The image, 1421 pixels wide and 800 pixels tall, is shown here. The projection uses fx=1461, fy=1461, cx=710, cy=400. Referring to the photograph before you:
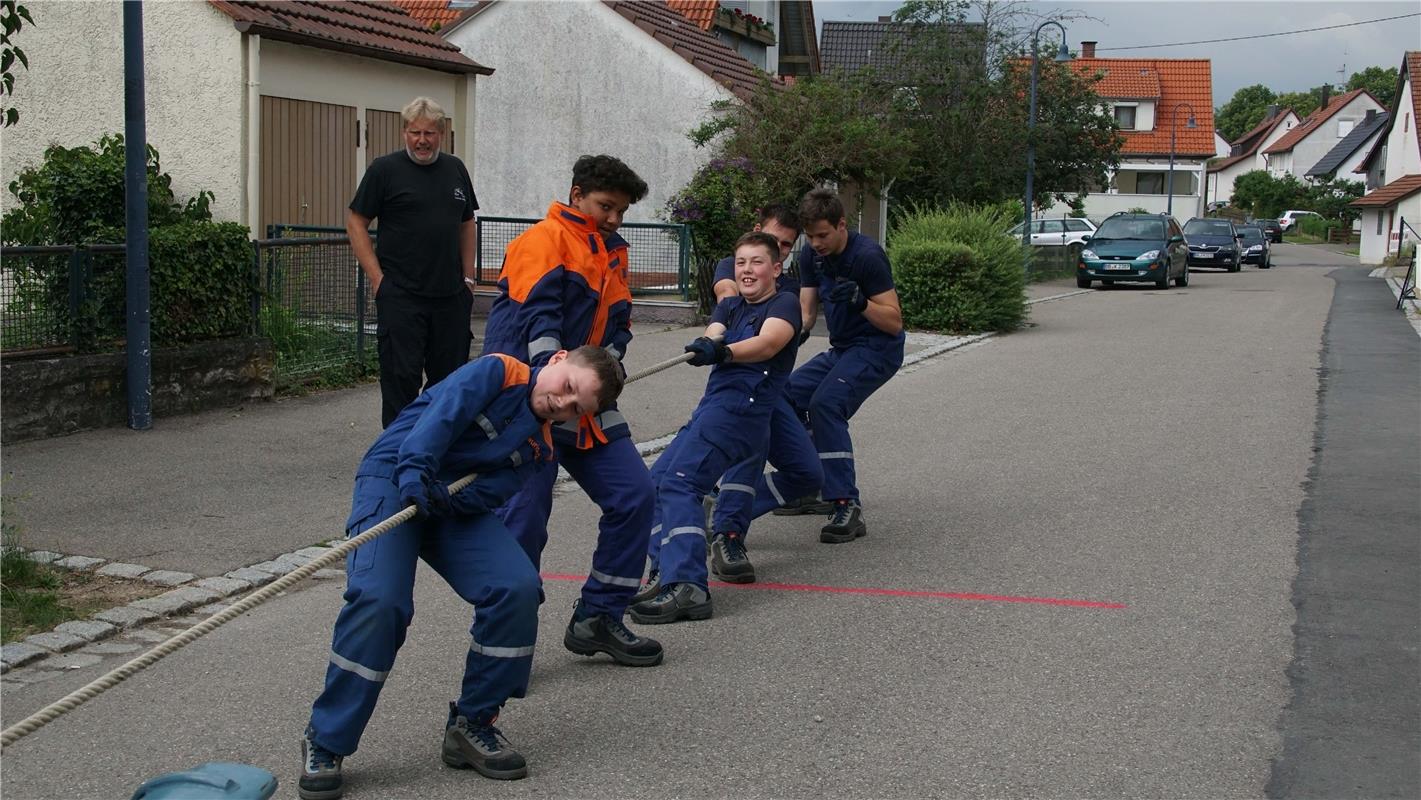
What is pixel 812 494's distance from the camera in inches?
295

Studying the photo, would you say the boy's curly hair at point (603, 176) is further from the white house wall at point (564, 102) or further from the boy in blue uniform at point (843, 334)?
the white house wall at point (564, 102)

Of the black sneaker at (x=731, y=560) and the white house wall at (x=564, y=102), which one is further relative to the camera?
the white house wall at (x=564, y=102)

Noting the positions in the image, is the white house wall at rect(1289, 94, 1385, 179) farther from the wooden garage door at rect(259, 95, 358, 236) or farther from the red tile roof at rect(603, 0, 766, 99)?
the wooden garage door at rect(259, 95, 358, 236)

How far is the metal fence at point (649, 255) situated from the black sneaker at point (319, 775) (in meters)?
14.2

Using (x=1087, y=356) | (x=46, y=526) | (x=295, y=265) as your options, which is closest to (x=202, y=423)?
(x=295, y=265)

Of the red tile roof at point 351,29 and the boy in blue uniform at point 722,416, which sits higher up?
the red tile roof at point 351,29

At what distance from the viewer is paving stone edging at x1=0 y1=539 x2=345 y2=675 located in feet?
17.4

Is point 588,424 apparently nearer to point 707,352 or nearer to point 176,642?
point 707,352

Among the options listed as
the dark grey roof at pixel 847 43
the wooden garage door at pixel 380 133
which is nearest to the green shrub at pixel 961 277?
the wooden garage door at pixel 380 133

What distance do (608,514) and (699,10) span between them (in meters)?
24.0

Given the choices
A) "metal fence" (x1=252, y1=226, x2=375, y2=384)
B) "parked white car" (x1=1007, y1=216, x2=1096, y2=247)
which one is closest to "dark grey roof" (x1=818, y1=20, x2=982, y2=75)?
"parked white car" (x1=1007, y1=216, x2=1096, y2=247)

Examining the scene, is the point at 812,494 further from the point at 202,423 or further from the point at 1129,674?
the point at 202,423

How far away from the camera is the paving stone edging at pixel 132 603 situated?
5.30 meters

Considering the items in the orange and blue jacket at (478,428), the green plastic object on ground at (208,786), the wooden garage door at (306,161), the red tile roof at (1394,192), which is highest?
the red tile roof at (1394,192)
